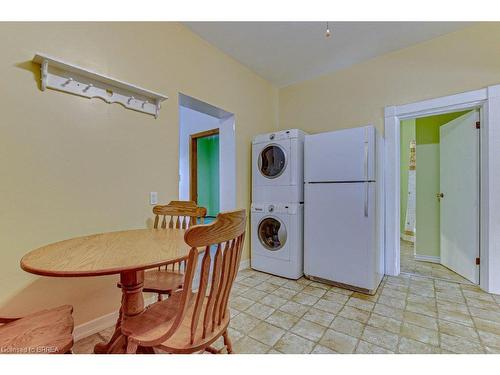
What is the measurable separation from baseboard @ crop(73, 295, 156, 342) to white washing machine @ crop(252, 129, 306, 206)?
1902 millimetres

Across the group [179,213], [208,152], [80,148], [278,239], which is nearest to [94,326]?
[179,213]

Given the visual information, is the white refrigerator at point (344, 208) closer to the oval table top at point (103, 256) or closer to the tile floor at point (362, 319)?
the tile floor at point (362, 319)

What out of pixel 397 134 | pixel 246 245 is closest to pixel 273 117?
pixel 397 134

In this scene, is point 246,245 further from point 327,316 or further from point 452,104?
point 452,104

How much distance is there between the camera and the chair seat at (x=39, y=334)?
0.86 m

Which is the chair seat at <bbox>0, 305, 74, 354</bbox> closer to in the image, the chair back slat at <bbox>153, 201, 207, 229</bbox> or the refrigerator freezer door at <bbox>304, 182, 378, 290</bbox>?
the chair back slat at <bbox>153, 201, 207, 229</bbox>

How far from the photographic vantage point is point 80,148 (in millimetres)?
1642

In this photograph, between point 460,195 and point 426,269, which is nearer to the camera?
point 460,195

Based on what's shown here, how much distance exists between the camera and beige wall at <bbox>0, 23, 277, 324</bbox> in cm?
138

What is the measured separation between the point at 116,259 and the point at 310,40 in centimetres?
277

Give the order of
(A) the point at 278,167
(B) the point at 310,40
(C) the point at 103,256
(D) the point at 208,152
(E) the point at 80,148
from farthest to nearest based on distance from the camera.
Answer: (D) the point at 208,152, (A) the point at 278,167, (B) the point at 310,40, (E) the point at 80,148, (C) the point at 103,256

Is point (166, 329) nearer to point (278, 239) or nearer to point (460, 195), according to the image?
point (278, 239)

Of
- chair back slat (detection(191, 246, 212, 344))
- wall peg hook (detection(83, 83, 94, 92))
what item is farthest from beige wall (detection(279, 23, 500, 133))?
chair back slat (detection(191, 246, 212, 344))
